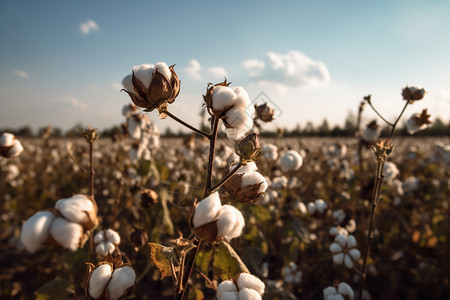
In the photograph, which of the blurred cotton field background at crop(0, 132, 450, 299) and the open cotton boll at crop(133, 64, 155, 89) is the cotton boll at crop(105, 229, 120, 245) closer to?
the blurred cotton field background at crop(0, 132, 450, 299)

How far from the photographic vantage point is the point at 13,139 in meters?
1.95

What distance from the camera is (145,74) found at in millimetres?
950

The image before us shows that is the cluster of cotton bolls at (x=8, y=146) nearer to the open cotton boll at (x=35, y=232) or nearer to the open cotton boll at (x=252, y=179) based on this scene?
the open cotton boll at (x=35, y=232)

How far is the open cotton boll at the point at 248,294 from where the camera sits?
908 millimetres

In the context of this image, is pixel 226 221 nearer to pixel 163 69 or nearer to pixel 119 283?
pixel 119 283

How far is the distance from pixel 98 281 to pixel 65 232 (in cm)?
19

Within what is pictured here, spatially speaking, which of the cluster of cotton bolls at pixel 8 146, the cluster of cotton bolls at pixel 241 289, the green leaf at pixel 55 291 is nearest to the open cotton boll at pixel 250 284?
the cluster of cotton bolls at pixel 241 289

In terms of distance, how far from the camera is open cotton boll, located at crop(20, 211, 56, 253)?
2.65 ft

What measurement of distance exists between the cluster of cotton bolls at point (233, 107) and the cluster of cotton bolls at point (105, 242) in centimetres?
102

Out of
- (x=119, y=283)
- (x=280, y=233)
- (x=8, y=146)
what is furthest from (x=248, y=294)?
(x=280, y=233)

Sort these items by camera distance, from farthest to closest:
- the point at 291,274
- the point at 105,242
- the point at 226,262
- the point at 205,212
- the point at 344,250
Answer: the point at 291,274, the point at 344,250, the point at 105,242, the point at 226,262, the point at 205,212

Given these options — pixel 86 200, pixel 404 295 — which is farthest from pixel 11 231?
pixel 404 295

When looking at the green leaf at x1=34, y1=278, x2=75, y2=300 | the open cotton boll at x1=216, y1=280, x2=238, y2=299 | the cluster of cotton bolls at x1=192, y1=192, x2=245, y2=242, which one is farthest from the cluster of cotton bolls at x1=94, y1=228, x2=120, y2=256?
the cluster of cotton bolls at x1=192, y1=192, x2=245, y2=242

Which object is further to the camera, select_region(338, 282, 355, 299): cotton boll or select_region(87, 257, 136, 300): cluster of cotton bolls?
select_region(338, 282, 355, 299): cotton boll
